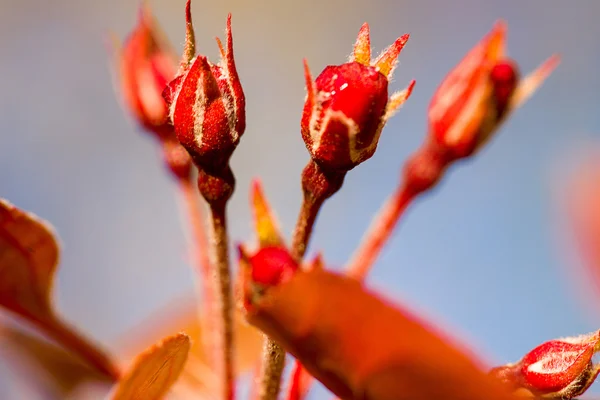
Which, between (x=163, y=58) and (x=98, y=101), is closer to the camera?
(x=163, y=58)

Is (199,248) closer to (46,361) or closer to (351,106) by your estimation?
(46,361)

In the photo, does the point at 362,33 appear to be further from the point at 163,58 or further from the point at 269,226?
the point at 163,58

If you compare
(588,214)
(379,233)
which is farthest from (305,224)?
(588,214)

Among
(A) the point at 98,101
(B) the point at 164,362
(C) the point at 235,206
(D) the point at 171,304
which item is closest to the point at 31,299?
(B) the point at 164,362

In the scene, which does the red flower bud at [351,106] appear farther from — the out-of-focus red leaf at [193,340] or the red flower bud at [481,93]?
the out-of-focus red leaf at [193,340]

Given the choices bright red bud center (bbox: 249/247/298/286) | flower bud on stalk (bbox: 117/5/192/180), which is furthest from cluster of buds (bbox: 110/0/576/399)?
flower bud on stalk (bbox: 117/5/192/180)
